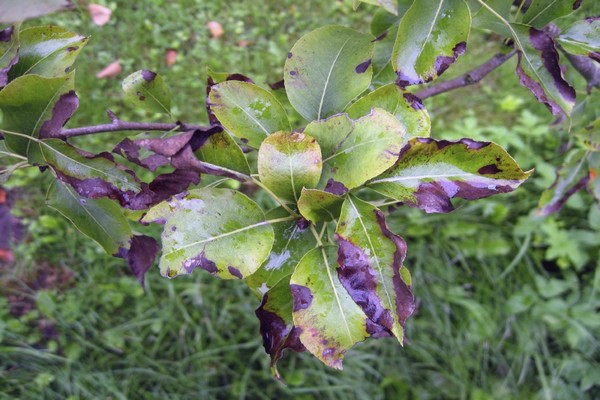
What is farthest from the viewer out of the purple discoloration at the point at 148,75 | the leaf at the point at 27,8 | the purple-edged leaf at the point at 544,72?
the purple discoloration at the point at 148,75

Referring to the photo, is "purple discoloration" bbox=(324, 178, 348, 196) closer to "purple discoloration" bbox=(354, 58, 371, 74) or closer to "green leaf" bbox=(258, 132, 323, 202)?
"green leaf" bbox=(258, 132, 323, 202)

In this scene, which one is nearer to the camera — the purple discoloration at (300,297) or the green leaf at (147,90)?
the purple discoloration at (300,297)

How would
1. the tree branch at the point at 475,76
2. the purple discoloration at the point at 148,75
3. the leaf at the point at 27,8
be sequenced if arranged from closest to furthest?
the leaf at the point at 27,8 < the purple discoloration at the point at 148,75 < the tree branch at the point at 475,76

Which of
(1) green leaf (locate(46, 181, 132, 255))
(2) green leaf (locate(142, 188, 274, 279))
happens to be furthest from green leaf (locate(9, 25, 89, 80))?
(2) green leaf (locate(142, 188, 274, 279))

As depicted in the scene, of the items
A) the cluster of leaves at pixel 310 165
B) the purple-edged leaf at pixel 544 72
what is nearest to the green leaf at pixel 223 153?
the cluster of leaves at pixel 310 165

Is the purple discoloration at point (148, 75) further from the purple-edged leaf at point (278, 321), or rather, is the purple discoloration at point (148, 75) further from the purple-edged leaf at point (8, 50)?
the purple-edged leaf at point (278, 321)

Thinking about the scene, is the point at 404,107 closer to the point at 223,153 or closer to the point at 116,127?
the point at 223,153
